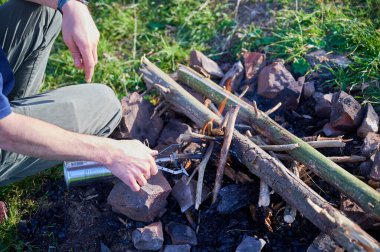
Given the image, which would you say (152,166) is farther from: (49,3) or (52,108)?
(49,3)

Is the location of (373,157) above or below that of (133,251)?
above

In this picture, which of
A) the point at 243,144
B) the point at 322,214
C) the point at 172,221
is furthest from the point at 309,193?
the point at 172,221

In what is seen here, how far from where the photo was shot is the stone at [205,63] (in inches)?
143

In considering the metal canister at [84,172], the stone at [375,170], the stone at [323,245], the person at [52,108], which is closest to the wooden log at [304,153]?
the stone at [375,170]

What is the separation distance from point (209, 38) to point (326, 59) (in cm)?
101

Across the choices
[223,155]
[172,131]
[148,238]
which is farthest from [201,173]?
[172,131]

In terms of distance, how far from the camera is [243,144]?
2.72 metres

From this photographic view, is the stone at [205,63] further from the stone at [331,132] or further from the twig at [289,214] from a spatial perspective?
the twig at [289,214]

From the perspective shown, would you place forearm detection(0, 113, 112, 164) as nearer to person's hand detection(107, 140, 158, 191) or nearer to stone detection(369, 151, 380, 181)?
person's hand detection(107, 140, 158, 191)

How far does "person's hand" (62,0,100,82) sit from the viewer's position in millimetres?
2727

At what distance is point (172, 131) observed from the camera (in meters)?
3.25

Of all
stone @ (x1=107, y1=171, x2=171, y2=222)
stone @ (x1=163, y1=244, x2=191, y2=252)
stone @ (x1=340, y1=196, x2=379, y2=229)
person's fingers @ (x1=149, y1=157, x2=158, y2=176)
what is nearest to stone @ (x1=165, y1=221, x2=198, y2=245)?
stone @ (x1=163, y1=244, x2=191, y2=252)

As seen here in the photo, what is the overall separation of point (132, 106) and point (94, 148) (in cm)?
98

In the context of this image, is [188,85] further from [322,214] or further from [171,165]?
[322,214]
